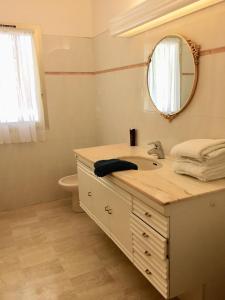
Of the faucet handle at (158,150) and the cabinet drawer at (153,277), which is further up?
the faucet handle at (158,150)

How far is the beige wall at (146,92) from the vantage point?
1662 mm

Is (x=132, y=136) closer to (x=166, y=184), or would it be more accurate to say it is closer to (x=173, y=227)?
(x=166, y=184)

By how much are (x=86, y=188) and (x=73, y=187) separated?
59cm

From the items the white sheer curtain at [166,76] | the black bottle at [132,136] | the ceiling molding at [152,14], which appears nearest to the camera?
the ceiling molding at [152,14]

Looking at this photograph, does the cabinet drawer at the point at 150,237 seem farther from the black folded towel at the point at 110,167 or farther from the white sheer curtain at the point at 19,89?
the white sheer curtain at the point at 19,89

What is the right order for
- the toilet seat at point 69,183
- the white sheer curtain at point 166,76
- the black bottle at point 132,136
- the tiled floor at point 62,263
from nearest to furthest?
1. the tiled floor at point 62,263
2. the white sheer curtain at point 166,76
3. the black bottle at point 132,136
4. the toilet seat at point 69,183

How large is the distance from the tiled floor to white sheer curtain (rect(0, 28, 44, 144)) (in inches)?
40.0

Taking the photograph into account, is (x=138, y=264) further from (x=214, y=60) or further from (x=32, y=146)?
(x=32, y=146)

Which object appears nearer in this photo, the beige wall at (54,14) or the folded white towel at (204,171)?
the folded white towel at (204,171)

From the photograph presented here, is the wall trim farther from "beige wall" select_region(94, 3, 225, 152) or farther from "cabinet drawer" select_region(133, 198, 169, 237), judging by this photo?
"cabinet drawer" select_region(133, 198, 169, 237)

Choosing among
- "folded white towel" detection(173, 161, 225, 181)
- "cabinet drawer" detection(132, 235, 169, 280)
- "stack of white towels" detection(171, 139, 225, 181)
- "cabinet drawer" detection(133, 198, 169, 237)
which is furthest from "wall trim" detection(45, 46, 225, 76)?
"cabinet drawer" detection(132, 235, 169, 280)

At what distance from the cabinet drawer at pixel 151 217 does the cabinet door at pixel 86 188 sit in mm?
729

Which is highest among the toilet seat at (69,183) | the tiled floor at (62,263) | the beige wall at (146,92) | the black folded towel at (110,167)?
the beige wall at (146,92)

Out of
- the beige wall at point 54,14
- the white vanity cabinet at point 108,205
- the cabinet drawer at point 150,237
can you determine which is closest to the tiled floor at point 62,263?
the white vanity cabinet at point 108,205
